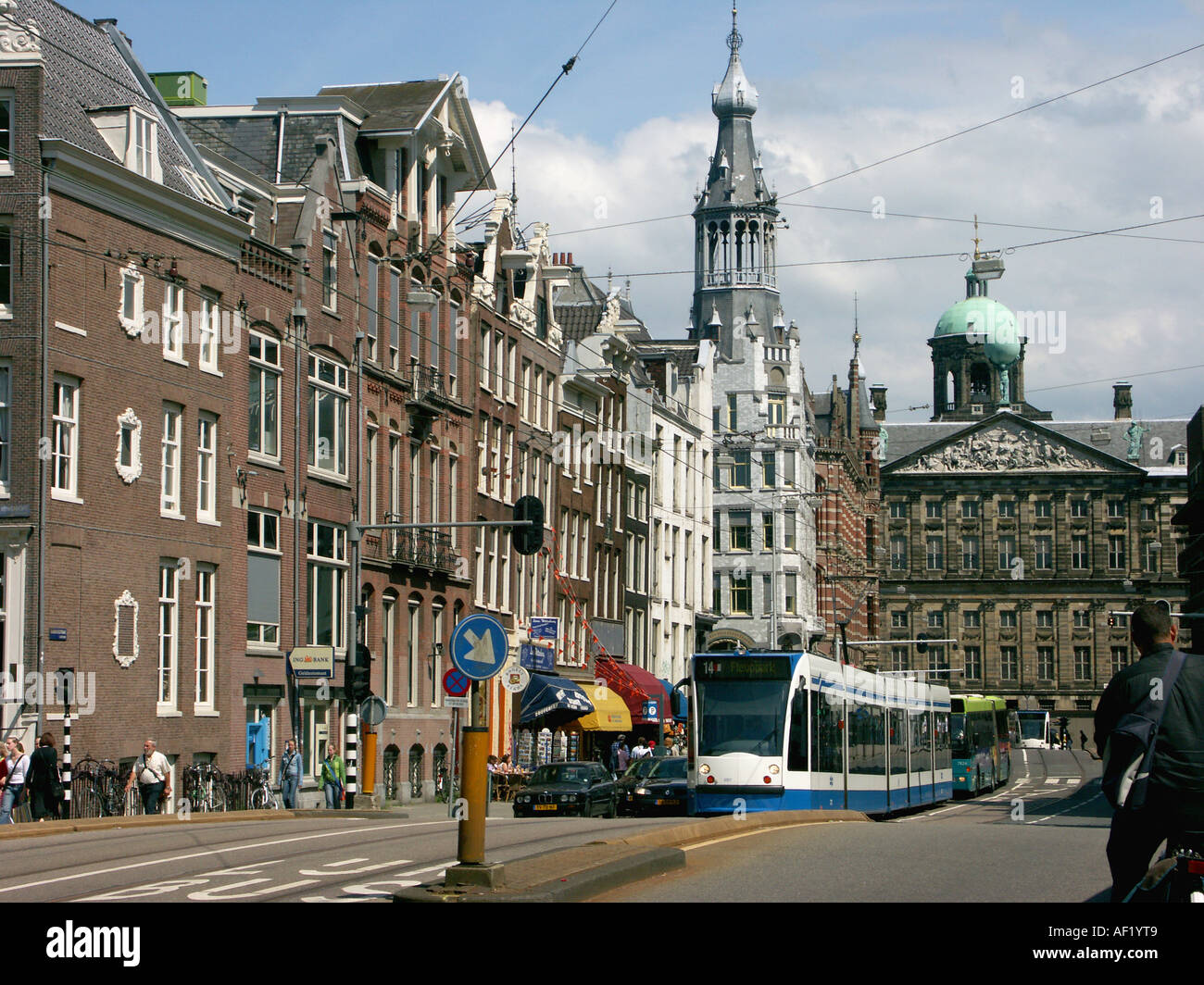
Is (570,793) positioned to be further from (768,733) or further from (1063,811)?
(1063,811)

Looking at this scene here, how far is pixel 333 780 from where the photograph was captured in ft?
123

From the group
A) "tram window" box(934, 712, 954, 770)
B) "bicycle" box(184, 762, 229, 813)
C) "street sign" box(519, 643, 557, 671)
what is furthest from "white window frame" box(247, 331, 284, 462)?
"tram window" box(934, 712, 954, 770)

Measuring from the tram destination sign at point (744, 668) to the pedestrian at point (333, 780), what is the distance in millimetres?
8577

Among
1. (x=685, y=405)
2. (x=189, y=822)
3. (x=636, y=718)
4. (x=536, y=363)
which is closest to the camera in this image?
(x=189, y=822)

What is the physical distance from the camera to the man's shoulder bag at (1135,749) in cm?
978

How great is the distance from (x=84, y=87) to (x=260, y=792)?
14.1 meters

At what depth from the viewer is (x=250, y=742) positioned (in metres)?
37.7

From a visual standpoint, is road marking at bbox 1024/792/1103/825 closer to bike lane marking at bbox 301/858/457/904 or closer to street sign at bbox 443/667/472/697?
street sign at bbox 443/667/472/697

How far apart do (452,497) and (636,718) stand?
52.8ft

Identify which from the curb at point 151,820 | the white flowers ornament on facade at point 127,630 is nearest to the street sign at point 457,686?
the curb at point 151,820

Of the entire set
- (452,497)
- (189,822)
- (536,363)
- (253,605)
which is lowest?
(189,822)

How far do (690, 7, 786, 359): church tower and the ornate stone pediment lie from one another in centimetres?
3882
